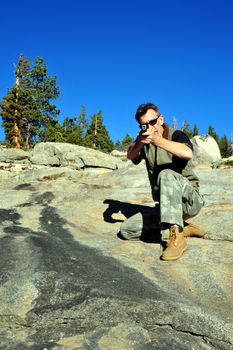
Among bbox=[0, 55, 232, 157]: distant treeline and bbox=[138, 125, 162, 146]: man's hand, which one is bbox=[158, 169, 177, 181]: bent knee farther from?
bbox=[0, 55, 232, 157]: distant treeline

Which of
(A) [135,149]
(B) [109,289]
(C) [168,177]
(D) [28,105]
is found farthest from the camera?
(D) [28,105]

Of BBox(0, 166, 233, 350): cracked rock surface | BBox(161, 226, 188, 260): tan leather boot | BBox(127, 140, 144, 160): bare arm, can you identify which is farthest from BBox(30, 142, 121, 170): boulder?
BBox(161, 226, 188, 260): tan leather boot

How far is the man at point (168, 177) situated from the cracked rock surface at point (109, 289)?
8.7 inches

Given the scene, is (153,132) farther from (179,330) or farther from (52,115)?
(52,115)

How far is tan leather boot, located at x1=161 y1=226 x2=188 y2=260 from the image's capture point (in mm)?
5289

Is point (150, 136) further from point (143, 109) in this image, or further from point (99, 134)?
point (99, 134)

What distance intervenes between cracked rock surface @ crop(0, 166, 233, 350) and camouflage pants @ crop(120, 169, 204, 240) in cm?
24

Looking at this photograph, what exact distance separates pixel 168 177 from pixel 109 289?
216 cm

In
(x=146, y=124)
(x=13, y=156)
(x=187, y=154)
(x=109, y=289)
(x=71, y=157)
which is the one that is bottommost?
(x=109, y=289)

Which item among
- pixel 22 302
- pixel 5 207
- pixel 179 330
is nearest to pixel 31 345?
pixel 22 302

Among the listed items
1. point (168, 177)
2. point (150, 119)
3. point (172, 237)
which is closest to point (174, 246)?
point (172, 237)

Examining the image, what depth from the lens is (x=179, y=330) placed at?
3.27m

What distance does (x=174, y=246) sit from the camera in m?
5.39

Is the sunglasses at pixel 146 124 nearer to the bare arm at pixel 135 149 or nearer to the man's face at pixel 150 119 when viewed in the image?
the man's face at pixel 150 119
